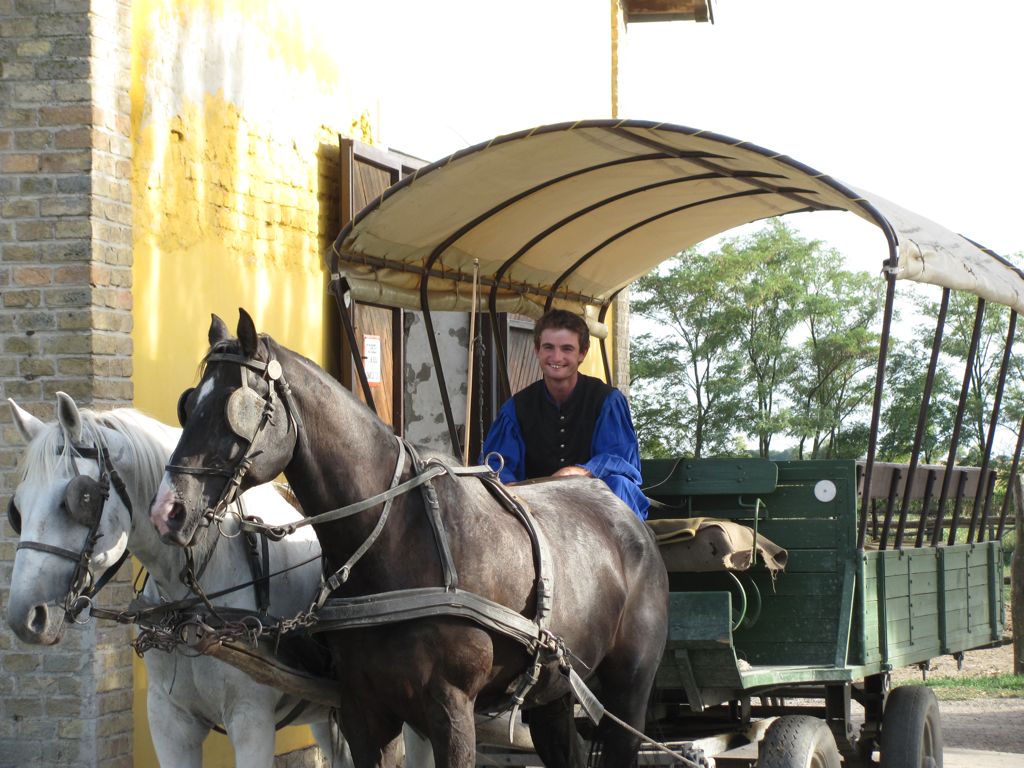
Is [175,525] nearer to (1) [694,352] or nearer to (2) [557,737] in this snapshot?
(2) [557,737]

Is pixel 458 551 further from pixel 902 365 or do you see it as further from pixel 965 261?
pixel 902 365

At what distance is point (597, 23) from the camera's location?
1258 cm

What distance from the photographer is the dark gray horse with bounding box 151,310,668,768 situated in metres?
3.29

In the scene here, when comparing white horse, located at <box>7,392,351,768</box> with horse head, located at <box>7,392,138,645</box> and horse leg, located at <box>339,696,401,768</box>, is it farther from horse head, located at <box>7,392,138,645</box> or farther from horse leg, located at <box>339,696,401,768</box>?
horse leg, located at <box>339,696,401,768</box>

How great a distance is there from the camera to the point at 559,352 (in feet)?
16.6

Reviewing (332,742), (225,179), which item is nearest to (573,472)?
(332,742)

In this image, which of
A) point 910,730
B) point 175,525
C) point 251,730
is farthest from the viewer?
point 910,730

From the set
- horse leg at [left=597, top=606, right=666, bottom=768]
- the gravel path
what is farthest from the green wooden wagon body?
the gravel path

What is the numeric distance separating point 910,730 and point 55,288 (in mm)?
4035

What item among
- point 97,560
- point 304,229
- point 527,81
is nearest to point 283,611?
point 97,560

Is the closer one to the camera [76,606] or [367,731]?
[76,606]

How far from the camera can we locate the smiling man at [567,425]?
5.01 meters

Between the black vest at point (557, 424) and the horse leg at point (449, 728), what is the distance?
1.66m

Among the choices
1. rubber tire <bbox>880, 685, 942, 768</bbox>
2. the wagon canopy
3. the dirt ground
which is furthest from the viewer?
the dirt ground
